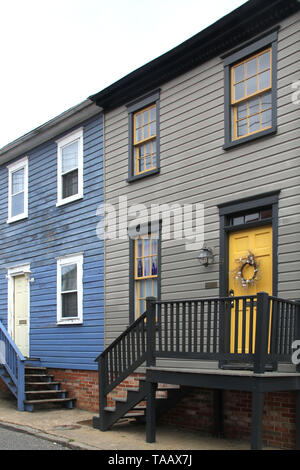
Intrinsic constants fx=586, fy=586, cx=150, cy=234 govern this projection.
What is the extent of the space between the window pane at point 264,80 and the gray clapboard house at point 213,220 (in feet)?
0.07

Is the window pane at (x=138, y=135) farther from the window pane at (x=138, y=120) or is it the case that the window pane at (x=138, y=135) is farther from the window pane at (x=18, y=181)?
the window pane at (x=18, y=181)

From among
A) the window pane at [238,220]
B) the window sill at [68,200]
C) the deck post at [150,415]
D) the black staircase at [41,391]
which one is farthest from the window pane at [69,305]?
the window pane at [238,220]

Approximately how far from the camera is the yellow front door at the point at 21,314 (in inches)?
606

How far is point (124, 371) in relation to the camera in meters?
10.0

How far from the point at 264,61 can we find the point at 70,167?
20.1 ft

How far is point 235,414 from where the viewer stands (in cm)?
949

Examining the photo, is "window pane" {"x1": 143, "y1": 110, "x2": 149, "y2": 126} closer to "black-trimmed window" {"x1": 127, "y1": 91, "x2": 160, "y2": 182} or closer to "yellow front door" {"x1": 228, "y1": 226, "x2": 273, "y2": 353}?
"black-trimmed window" {"x1": 127, "y1": 91, "x2": 160, "y2": 182}

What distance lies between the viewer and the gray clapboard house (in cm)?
831

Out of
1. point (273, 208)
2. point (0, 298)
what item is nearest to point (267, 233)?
point (273, 208)

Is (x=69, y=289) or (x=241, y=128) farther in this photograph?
(x=69, y=289)

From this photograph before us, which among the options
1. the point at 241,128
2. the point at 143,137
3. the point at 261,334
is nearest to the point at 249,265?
the point at 261,334

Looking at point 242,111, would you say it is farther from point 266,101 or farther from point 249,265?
point 249,265
